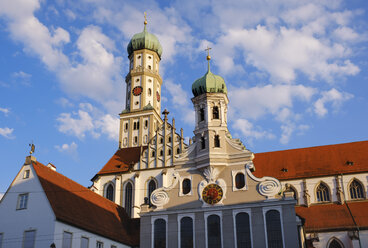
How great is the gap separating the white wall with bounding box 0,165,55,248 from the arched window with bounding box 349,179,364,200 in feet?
101

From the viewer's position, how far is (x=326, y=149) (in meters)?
51.2

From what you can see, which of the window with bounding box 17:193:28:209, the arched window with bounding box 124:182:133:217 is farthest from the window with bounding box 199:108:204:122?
the window with bounding box 17:193:28:209

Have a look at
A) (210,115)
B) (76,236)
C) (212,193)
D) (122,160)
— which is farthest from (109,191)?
(76,236)

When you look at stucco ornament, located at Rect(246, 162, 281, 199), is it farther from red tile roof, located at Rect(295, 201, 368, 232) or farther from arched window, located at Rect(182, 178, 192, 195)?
red tile roof, located at Rect(295, 201, 368, 232)

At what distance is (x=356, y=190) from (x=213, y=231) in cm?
1851

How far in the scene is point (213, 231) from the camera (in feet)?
119

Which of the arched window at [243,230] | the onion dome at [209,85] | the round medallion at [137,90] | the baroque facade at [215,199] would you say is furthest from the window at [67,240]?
the round medallion at [137,90]

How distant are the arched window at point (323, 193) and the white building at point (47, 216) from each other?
2187cm

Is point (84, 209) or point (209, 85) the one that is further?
point (209, 85)

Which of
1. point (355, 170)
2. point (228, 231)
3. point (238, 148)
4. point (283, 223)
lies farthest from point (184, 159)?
point (355, 170)

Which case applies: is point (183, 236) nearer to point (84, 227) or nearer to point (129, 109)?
point (84, 227)

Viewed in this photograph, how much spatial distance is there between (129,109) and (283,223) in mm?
35267

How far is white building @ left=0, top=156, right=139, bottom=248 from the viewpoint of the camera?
30.9 metres

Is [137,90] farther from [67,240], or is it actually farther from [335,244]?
[67,240]
